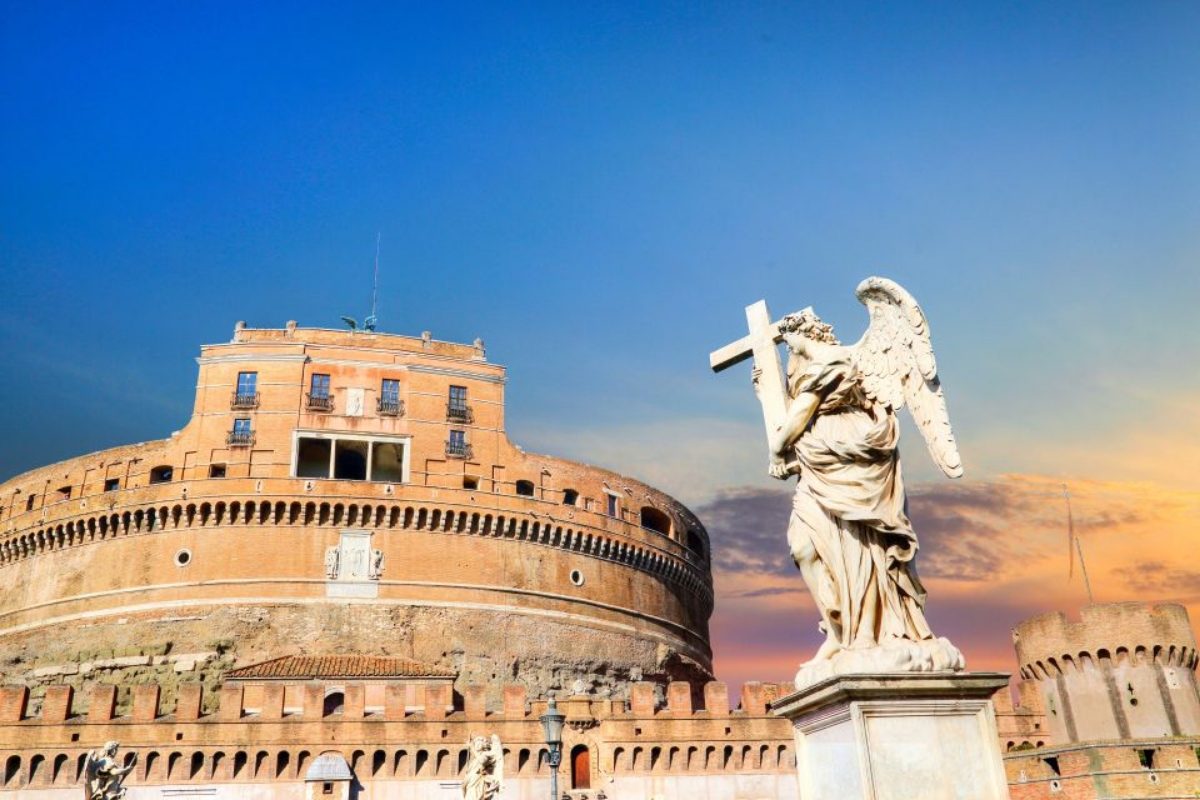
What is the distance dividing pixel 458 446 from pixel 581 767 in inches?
597

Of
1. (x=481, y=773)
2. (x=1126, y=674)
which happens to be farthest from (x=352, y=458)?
(x=1126, y=674)

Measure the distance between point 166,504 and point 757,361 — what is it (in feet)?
128

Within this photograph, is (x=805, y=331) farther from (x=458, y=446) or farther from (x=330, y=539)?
(x=458, y=446)

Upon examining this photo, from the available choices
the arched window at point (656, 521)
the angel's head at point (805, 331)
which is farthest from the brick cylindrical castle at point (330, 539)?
the angel's head at point (805, 331)

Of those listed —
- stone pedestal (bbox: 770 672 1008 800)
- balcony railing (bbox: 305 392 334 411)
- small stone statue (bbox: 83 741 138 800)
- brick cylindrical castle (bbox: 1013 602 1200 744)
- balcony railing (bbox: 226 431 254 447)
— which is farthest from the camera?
balcony railing (bbox: 305 392 334 411)

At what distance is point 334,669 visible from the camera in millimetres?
34938

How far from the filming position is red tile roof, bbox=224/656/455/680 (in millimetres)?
34156

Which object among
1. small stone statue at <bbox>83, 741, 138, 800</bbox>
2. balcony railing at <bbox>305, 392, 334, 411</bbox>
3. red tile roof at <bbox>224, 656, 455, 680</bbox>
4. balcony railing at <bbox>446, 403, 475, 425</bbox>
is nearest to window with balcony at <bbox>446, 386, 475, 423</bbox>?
balcony railing at <bbox>446, 403, 475, 425</bbox>

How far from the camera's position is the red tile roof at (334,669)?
112 ft

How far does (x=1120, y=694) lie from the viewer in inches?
1592

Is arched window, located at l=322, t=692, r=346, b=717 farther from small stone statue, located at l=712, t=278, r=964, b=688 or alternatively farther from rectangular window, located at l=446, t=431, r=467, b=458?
small stone statue, located at l=712, t=278, r=964, b=688

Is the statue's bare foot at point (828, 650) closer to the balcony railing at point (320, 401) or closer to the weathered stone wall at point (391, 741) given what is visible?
the weathered stone wall at point (391, 741)

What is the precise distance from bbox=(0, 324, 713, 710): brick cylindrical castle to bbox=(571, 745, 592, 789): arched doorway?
7159 mm

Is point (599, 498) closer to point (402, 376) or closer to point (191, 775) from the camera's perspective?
point (402, 376)
